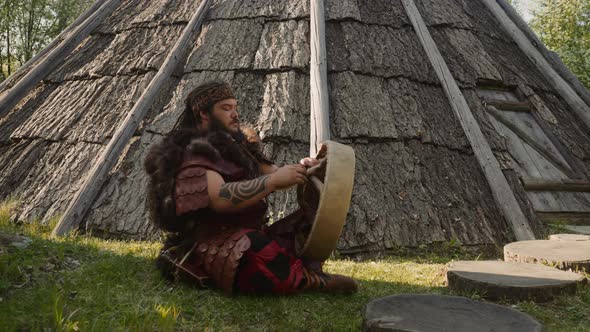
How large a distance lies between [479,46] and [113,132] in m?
4.45

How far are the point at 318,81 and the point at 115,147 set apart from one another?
206cm

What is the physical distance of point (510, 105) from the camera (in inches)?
252

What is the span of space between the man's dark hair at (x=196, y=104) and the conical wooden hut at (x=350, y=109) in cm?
160

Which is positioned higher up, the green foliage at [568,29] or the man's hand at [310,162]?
the man's hand at [310,162]

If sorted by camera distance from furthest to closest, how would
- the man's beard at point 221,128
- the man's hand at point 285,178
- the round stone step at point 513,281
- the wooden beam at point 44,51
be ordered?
the wooden beam at point 44,51, the man's beard at point 221,128, the round stone step at point 513,281, the man's hand at point 285,178

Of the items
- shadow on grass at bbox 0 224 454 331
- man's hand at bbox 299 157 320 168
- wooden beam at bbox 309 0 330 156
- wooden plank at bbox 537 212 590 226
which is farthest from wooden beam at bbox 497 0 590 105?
man's hand at bbox 299 157 320 168

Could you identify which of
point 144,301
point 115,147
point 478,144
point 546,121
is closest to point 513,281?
point 144,301

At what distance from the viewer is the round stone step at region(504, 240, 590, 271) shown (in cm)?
352

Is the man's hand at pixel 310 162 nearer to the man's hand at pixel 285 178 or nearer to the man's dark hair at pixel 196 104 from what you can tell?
the man's hand at pixel 285 178

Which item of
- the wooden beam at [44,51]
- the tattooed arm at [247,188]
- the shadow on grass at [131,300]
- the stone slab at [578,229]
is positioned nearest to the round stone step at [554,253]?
the shadow on grass at [131,300]

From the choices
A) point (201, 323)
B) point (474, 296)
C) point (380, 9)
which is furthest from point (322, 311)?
point (380, 9)

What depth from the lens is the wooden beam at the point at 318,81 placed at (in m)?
4.92

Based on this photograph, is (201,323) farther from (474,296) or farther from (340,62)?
(340,62)

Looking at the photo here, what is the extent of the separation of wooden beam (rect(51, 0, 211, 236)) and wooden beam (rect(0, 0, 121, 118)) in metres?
1.68
